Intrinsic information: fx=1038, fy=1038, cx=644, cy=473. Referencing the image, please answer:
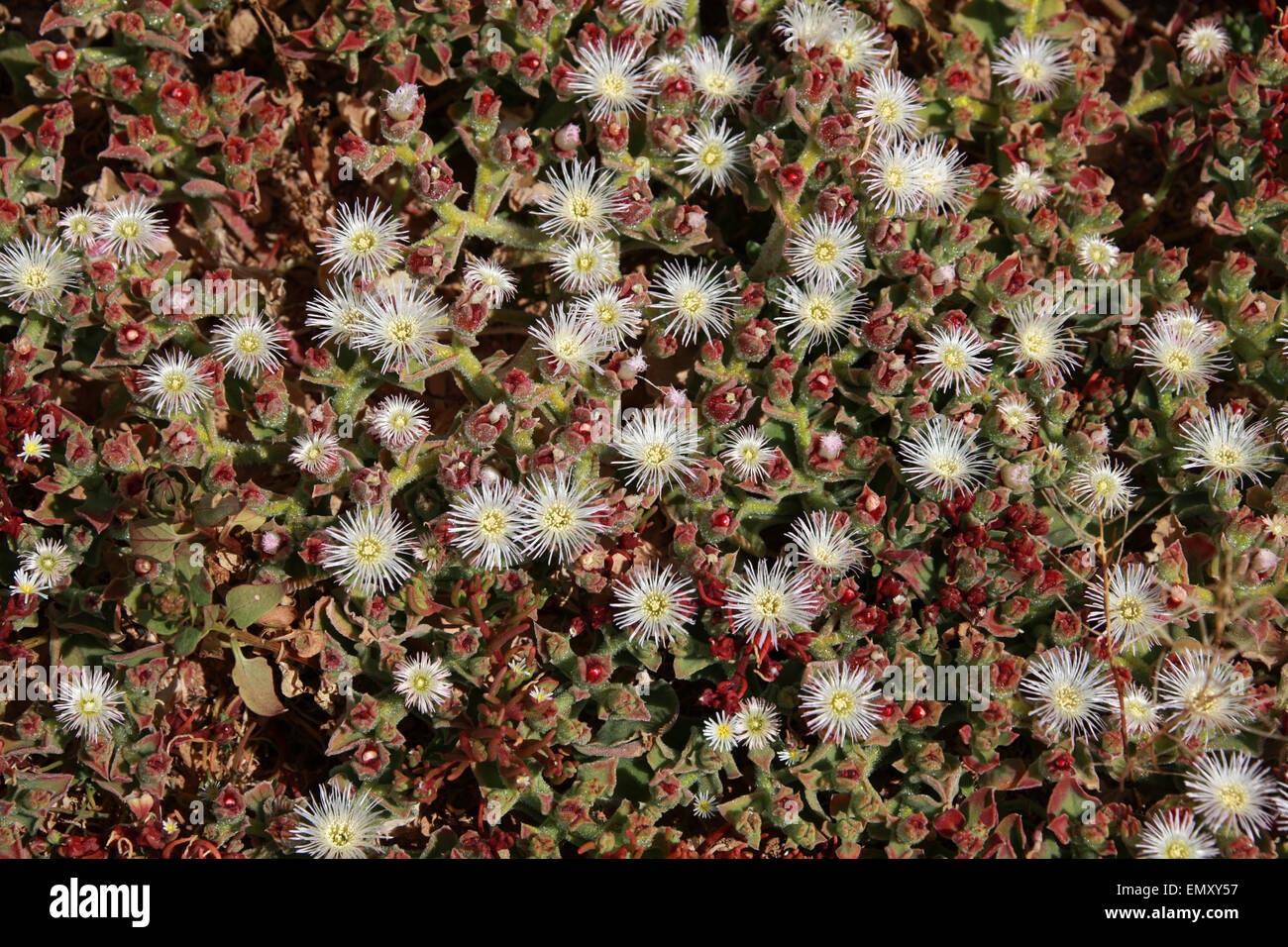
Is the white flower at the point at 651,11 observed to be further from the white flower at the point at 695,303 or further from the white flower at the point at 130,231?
the white flower at the point at 130,231

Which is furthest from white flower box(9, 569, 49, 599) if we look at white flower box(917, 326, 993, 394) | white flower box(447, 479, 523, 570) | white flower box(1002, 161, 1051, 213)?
white flower box(1002, 161, 1051, 213)

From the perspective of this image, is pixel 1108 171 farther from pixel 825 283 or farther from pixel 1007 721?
pixel 1007 721

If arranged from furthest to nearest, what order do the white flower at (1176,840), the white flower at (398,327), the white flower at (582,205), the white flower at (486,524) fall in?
the white flower at (582,205) < the white flower at (398,327) < the white flower at (486,524) < the white flower at (1176,840)

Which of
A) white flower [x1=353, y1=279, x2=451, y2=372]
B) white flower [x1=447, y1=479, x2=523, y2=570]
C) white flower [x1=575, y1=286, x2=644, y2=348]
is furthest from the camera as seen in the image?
white flower [x1=575, y1=286, x2=644, y2=348]

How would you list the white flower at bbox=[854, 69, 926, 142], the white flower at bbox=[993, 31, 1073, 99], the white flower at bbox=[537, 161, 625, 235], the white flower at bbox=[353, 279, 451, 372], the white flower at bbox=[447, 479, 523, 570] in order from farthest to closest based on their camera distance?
the white flower at bbox=[993, 31, 1073, 99] < the white flower at bbox=[854, 69, 926, 142] < the white flower at bbox=[537, 161, 625, 235] < the white flower at bbox=[353, 279, 451, 372] < the white flower at bbox=[447, 479, 523, 570]

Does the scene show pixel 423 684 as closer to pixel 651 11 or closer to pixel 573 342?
pixel 573 342

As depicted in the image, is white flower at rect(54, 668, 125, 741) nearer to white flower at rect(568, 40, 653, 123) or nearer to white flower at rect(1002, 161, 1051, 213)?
white flower at rect(568, 40, 653, 123)

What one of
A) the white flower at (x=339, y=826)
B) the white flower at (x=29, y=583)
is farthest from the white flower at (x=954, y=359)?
the white flower at (x=29, y=583)
